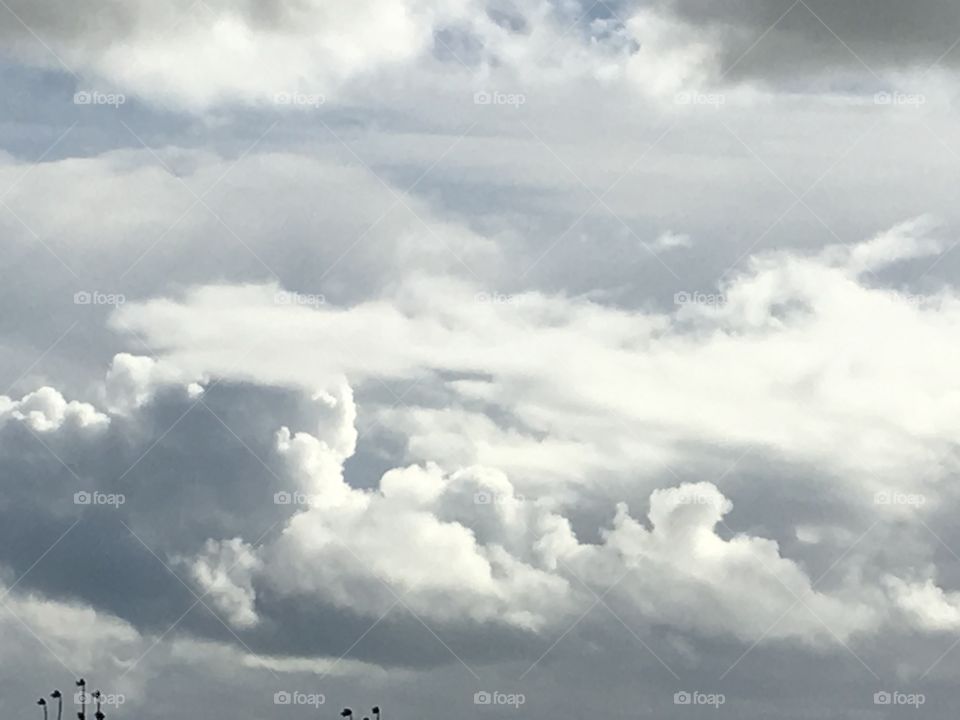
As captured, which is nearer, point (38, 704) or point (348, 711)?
point (348, 711)

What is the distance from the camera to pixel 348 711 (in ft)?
536

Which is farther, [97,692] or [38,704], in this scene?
[38,704]

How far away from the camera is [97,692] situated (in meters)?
167

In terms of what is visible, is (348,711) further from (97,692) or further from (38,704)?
(38,704)

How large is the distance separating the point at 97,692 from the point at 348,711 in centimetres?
2961

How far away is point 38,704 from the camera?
7490 inches

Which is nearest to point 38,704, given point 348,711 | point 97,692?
point 97,692

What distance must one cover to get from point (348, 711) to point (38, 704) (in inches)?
2019

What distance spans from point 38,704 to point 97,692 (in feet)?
92.3
